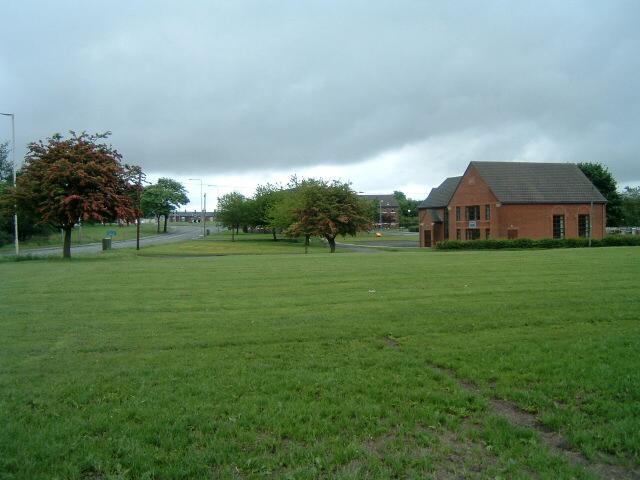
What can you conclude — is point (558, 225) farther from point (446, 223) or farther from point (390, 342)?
point (390, 342)

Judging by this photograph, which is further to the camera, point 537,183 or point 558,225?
point 537,183

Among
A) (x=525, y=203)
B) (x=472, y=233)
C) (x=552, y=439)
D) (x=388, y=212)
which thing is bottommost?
(x=552, y=439)

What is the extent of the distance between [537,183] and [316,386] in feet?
216

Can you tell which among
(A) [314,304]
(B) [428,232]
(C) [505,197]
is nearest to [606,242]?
(C) [505,197]

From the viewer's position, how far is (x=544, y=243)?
51812 mm

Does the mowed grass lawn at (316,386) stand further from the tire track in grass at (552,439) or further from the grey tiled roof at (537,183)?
the grey tiled roof at (537,183)

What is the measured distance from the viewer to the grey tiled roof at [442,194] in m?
75.1

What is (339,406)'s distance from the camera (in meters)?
5.80

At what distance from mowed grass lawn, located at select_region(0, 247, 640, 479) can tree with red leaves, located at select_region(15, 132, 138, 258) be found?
20450mm

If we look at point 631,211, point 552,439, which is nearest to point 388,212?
point 631,211

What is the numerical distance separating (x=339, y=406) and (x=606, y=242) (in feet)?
168

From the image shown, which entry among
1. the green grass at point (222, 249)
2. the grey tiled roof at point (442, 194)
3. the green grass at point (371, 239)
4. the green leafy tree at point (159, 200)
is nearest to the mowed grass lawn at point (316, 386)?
the green grass at point (222, 249)

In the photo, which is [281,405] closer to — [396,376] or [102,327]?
[396,376]

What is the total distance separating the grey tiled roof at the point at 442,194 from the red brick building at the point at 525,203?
457 centimetres
